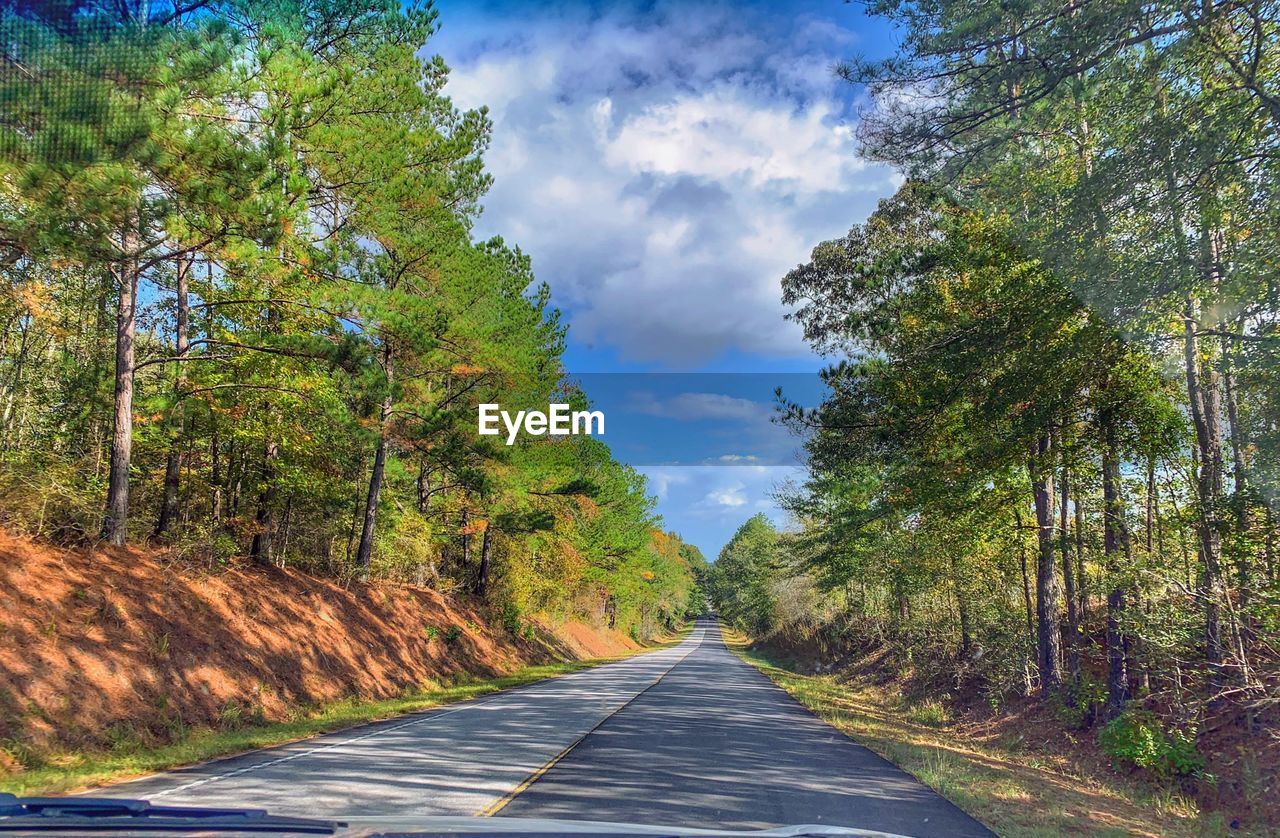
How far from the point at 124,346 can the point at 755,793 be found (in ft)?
40.1

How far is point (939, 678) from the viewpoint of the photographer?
21141 millimetres

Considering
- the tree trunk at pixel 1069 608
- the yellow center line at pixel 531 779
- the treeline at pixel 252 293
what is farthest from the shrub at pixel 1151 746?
the treeline at pixel 252 293

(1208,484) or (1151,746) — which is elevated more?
(1208,484)

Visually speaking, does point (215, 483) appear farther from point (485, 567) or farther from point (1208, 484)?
point (1208, 484)

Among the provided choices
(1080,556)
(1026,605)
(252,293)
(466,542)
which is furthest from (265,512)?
(1026,605)

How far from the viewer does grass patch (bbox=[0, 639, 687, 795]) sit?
791 centimetres

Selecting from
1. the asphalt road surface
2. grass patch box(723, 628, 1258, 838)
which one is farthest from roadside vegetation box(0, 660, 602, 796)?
grass patch box(723, 628, 1258, 838)

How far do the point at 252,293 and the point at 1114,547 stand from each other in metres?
16.6

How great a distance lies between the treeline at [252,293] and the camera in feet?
28.9

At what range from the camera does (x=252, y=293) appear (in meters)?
14.7

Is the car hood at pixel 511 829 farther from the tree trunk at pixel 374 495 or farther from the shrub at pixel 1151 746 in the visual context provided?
the tree trunk at pixel 374 495

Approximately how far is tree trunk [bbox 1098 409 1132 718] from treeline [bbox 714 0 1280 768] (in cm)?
6

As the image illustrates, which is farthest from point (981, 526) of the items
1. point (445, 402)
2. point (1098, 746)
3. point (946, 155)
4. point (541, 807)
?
point (445, 402)

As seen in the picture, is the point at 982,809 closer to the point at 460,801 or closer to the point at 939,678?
the point at 460,801
